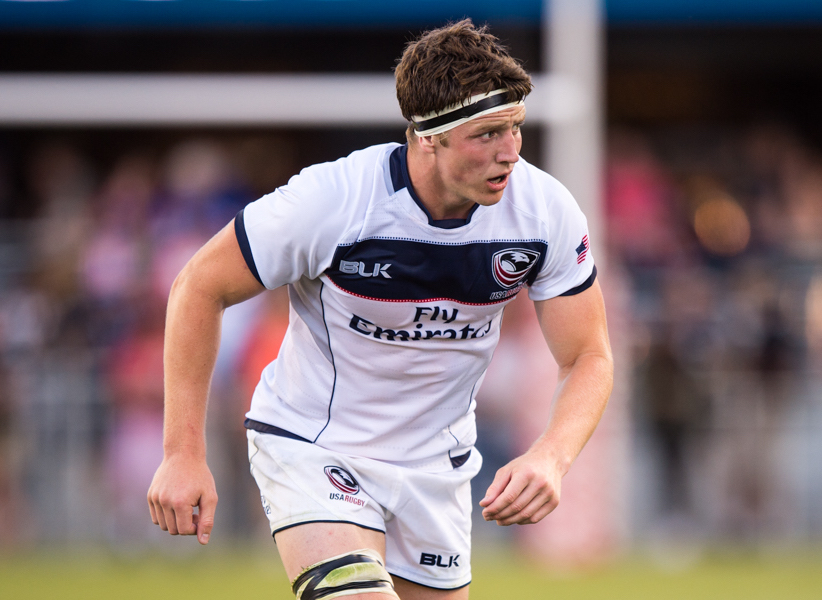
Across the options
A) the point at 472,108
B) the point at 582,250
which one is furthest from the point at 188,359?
the point at 582,250

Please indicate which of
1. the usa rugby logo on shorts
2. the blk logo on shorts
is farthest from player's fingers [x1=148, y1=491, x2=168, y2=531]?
the blk logo on shorts

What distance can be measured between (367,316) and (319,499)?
62 centimetres

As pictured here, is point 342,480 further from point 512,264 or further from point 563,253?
point 563,253

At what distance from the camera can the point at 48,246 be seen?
32.4ft

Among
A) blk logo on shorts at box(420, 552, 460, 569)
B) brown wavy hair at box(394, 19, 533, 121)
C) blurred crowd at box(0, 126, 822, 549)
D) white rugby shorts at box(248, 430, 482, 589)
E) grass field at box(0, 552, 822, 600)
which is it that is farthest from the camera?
blurred crowd at box(0, 126, 822, 549)

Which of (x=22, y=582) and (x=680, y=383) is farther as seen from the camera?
(x=680, y=383)

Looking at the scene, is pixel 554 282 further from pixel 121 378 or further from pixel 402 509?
pixel 121 378

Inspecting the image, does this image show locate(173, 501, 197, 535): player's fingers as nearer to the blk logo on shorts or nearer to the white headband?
the blk logo on shorts

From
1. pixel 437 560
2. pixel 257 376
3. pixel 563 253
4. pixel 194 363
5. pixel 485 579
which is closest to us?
pixel 194 363

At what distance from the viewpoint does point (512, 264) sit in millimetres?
3775

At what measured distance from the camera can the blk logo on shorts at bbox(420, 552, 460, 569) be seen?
416cm

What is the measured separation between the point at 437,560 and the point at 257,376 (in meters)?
5.28

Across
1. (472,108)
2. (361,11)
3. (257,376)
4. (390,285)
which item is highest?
(361,11)

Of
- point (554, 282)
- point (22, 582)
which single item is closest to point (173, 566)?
point (22, 582)
